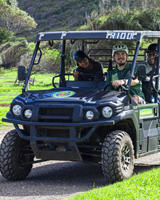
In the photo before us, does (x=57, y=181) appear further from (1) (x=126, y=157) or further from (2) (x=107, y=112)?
(2) (x=107, y=112)

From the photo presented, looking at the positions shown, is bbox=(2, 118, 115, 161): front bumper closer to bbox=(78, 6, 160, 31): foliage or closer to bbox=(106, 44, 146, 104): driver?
bbox=(106, 44, 146, 104): driver

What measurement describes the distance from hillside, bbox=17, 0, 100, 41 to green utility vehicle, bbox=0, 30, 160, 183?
77995 millimetres

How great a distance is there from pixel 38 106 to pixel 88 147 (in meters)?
0.84

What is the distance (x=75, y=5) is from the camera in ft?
323

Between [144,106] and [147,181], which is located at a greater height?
[144,106]

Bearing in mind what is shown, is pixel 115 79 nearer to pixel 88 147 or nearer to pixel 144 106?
pixel 144 106

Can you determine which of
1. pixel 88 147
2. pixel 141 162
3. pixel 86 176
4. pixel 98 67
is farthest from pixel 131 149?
pixel 98 67

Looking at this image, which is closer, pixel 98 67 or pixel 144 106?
pixel 144 106

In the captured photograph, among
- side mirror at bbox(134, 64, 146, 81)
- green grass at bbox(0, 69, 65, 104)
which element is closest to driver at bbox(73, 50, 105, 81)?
side mirror at bbox(134, 64, 146, 81)

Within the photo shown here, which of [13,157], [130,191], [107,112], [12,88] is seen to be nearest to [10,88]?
[12,88]

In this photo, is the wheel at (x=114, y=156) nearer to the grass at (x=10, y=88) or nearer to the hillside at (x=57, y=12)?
the grass at (x=10, y=88)

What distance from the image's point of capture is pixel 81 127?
17.7 feet

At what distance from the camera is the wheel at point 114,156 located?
5.39 metres

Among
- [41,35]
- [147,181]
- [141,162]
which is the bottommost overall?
[141,162]
